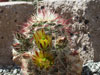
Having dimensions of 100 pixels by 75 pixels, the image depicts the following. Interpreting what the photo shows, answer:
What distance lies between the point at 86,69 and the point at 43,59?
756 millimetres

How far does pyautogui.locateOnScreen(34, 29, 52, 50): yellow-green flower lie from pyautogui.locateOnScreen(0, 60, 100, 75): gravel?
29.4 inches

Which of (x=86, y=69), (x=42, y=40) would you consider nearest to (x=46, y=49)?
(x=42, y=40)

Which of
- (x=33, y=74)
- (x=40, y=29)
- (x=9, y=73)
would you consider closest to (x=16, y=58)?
(x=33, y=74)

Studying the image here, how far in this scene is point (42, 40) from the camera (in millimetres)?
1865

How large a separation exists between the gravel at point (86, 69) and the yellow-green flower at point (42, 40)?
0.75 meters

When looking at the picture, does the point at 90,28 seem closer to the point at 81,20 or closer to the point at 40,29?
the point at 81,20

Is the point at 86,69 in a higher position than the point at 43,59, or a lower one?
lower

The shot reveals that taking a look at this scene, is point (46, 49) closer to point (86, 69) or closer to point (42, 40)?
point (42, 40)

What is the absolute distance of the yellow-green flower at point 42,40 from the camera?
186 centimetres

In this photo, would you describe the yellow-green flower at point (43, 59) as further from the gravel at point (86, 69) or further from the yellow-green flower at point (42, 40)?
the gravel at point (86, 69)

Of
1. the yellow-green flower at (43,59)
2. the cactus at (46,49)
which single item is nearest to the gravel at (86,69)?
the cactus at (46,49)

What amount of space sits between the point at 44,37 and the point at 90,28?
0.89 m

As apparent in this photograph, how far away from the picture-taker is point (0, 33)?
3.04 metres

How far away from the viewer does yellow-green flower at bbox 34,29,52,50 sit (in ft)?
6.12
